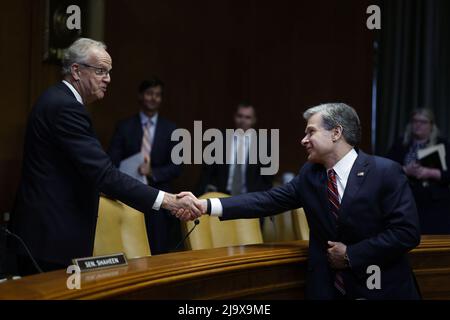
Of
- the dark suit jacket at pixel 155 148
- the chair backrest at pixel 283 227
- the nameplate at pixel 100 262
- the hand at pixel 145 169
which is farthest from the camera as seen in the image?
the dark suit jacket at pixel 155 148

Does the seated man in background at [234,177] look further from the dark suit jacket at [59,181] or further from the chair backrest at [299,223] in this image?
the dark suit jacket at [59,181]

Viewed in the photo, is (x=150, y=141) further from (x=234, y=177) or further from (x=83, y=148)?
(x=83, y=148)

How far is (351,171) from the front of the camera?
2857 millimetres

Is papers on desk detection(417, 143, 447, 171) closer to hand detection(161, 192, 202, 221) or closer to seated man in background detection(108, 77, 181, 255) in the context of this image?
seated man in background detection(108, 77, 181, 255)

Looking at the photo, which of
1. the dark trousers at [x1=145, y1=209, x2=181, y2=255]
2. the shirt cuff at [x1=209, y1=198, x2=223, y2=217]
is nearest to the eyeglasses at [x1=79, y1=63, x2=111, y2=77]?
the shirt cuff at [x1=209, y1=198, x2=223, y2=217]

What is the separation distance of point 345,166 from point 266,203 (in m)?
0.40

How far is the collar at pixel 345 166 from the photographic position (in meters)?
2.90

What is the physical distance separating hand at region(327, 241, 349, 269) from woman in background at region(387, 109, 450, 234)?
2.88 meters

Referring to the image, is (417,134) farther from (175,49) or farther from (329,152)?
(329,152)

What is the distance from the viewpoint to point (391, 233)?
2729 millimetres

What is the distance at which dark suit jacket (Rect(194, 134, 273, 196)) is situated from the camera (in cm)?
532

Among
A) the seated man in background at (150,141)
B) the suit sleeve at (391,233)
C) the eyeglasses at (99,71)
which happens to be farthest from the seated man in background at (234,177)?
the suit sleeve at (391,233)

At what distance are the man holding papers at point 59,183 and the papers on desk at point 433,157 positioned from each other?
3222 millimetres
